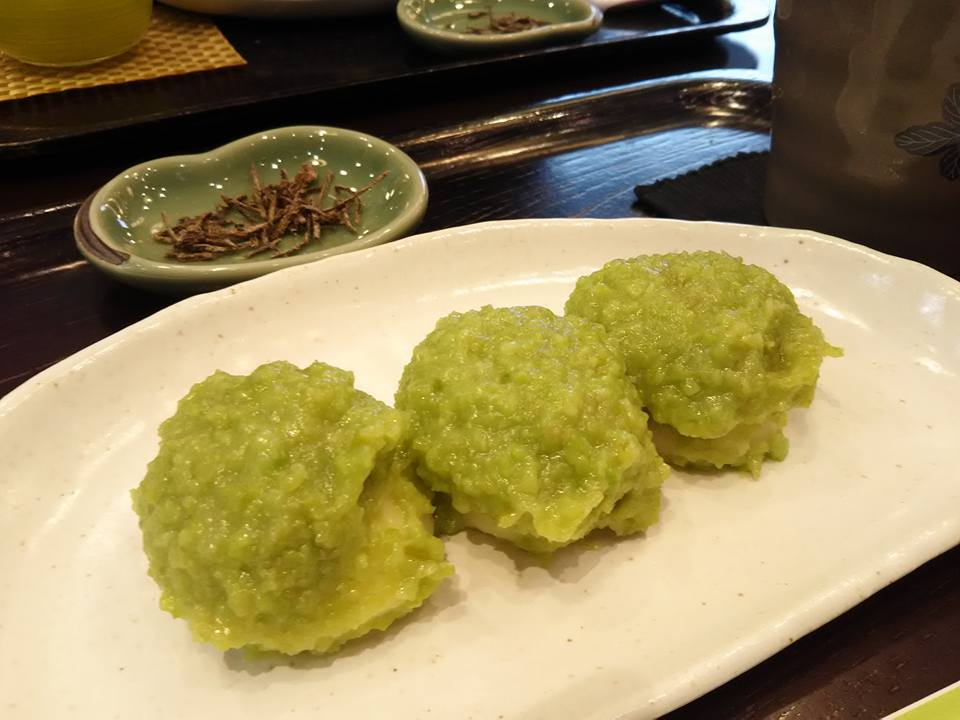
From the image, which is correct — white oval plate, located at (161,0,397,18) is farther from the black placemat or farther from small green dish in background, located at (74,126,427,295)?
the black placemat

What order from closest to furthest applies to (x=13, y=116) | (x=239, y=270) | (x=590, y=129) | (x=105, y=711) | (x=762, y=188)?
(x=105, y=711), (x=239, y=270), (x=762, y=188), (x=13, y=116), (x=590, y=129)

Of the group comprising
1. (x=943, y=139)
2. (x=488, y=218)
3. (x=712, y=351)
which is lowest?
(x=488, y=218)

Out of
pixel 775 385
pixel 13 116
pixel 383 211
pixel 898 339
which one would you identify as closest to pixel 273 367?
pixel 775 385

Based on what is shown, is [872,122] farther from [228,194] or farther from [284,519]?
[228,194]

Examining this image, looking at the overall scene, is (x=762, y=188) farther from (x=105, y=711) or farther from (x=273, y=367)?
(x=105, y=711)

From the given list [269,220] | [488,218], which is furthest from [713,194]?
[269,220]

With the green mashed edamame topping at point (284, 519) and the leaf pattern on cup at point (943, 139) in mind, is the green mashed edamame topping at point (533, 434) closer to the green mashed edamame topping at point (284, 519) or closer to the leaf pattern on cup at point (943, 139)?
the green mashed edamame topping at point (284, 519)
